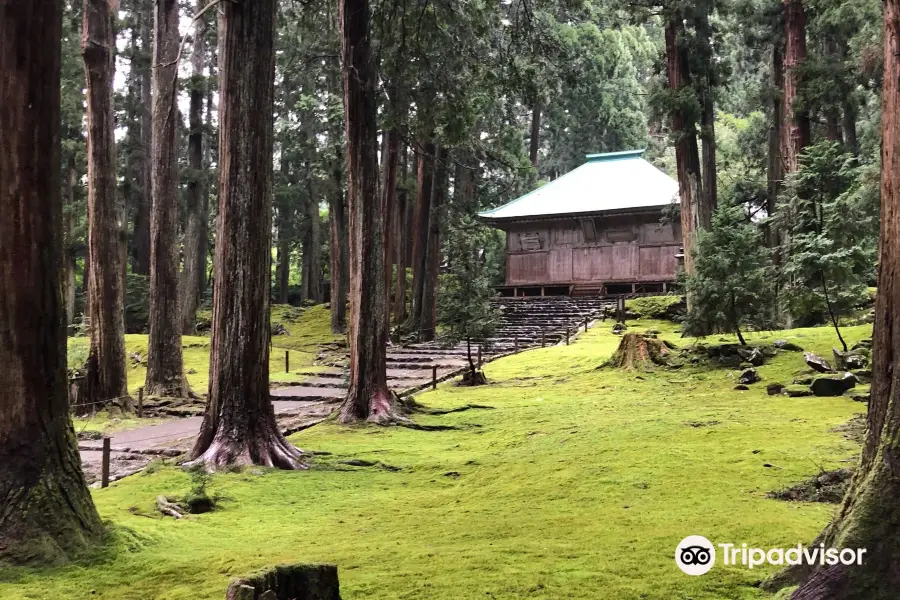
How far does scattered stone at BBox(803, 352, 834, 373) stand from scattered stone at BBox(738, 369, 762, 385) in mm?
689

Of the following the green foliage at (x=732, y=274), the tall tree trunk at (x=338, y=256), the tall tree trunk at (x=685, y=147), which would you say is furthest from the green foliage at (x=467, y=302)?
the tall tree trunk at (x=338, y=256)

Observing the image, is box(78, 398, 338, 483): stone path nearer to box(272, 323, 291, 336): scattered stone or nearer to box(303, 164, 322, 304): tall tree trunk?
A: box(272, 323, 291, 336): scattered stone

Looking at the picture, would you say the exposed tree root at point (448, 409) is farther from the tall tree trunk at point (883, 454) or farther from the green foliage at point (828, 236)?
the tall tree trunk at point (883, 454)

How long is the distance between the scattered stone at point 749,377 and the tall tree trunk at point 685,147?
5305mm

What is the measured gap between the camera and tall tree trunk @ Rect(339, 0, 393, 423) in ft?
31.4

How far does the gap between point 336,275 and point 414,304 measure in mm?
3563

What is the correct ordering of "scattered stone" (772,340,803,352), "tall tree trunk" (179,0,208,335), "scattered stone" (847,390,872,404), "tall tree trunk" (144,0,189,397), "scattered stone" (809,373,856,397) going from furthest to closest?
"tall tree trunk" (179,0,208,335) → "tall tree trunk" (144,0,189,397) → "scattered stone" (772,340,803,352) → "scattered stone" (809,373,856,397) → "scattered stone" (847,390,872,404)

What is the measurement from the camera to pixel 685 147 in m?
15.8

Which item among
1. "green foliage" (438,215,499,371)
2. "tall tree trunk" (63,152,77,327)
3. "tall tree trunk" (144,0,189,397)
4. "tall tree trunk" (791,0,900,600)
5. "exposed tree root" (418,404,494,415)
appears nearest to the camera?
"tall tree trunk" (791,0,900,600)

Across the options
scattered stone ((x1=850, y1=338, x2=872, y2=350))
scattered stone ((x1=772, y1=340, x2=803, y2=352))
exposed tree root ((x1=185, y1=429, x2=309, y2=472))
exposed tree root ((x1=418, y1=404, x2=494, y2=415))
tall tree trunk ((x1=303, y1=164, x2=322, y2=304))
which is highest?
tall tree trunk ((x1=303, y1=164, x2=322, y2=304))

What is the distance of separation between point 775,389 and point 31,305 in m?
8.51

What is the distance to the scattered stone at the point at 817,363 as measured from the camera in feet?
31.7

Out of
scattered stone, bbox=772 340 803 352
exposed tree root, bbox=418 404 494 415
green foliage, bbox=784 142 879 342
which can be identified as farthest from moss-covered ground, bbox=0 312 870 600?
scattered stone, bbox=772 340 803 352

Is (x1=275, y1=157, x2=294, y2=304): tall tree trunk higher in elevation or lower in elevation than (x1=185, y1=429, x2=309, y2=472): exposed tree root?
higher
